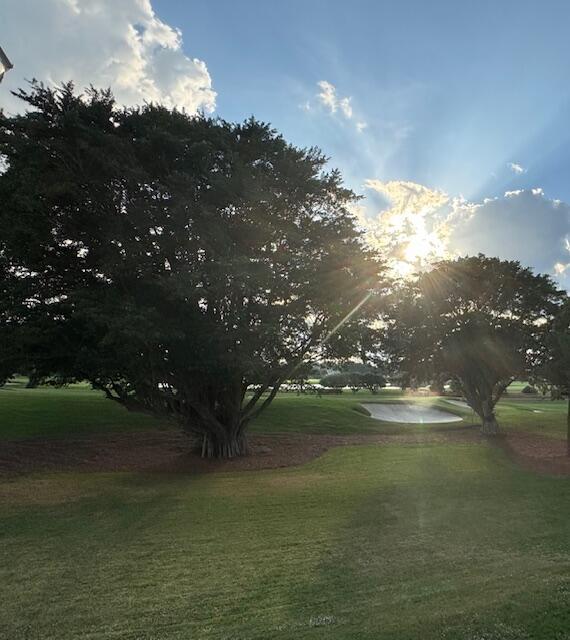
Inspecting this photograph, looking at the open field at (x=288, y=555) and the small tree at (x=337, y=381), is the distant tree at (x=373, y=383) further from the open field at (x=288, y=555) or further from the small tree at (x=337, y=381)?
the open field at (x=288, y=555)

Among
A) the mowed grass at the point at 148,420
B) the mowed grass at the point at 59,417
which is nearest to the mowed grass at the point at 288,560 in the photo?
the mowed grass at the point at 59,417

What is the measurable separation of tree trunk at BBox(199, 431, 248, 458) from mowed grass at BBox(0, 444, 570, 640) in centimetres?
609

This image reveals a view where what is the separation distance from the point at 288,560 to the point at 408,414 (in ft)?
113

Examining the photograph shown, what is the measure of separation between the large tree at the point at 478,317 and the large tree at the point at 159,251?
982 cm

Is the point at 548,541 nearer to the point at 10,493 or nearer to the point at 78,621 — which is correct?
the point at 78,621

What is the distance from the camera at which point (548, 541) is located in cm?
810

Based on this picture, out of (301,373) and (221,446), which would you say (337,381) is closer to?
(301,373)

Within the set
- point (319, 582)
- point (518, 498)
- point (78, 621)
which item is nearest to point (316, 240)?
point (518, 498)

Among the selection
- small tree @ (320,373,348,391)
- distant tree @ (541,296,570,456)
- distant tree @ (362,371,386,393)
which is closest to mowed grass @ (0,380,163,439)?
distant tree @ (362,371,386,393)

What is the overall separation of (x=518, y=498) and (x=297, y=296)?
893cm

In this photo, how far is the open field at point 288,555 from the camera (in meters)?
5.19

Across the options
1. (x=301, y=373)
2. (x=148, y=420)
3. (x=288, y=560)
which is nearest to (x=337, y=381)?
(x=148, y=420)

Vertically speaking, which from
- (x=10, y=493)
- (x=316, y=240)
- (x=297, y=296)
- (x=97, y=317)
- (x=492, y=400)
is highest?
(x=316, y=240)

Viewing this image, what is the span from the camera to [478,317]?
83.6 ft
